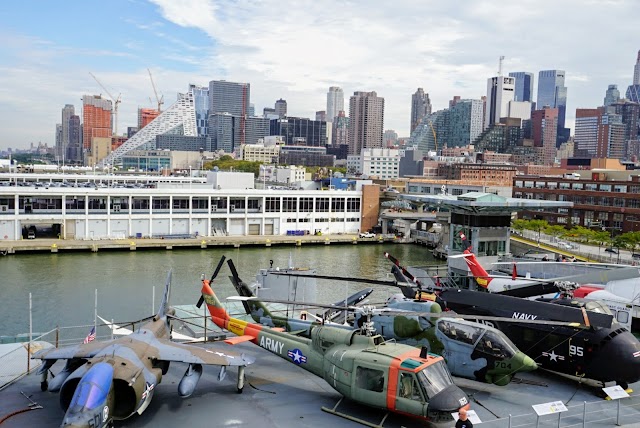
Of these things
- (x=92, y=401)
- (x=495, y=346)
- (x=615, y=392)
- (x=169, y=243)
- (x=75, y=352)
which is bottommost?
(x=169, y=243)

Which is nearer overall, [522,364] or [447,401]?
[447,401]

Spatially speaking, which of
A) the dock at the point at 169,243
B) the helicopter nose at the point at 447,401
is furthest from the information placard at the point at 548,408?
the dock at the point at 169,243

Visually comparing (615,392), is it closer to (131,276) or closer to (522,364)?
(522,364)

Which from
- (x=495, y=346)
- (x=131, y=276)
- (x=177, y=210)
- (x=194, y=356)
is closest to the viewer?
(x=194, y=356)

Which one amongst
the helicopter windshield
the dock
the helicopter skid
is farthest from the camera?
the dock

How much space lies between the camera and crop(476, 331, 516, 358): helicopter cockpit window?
10852mm

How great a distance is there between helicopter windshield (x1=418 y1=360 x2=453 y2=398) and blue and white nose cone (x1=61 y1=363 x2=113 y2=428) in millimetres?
5016

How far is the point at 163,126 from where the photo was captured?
183875 mm

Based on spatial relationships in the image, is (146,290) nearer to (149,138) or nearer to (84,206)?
(84,206)

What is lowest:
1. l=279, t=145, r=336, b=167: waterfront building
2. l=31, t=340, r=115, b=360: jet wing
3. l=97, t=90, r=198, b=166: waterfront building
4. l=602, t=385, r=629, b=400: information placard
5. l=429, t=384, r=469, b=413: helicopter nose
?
l=602, t=385, r=629, b=400: information placard

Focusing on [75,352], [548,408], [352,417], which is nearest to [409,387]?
[352,417]

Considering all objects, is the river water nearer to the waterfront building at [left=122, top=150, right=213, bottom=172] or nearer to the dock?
the dock

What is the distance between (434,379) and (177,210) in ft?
144

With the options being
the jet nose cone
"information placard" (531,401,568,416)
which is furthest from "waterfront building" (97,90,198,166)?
"information placard" (531,401,568,416)
